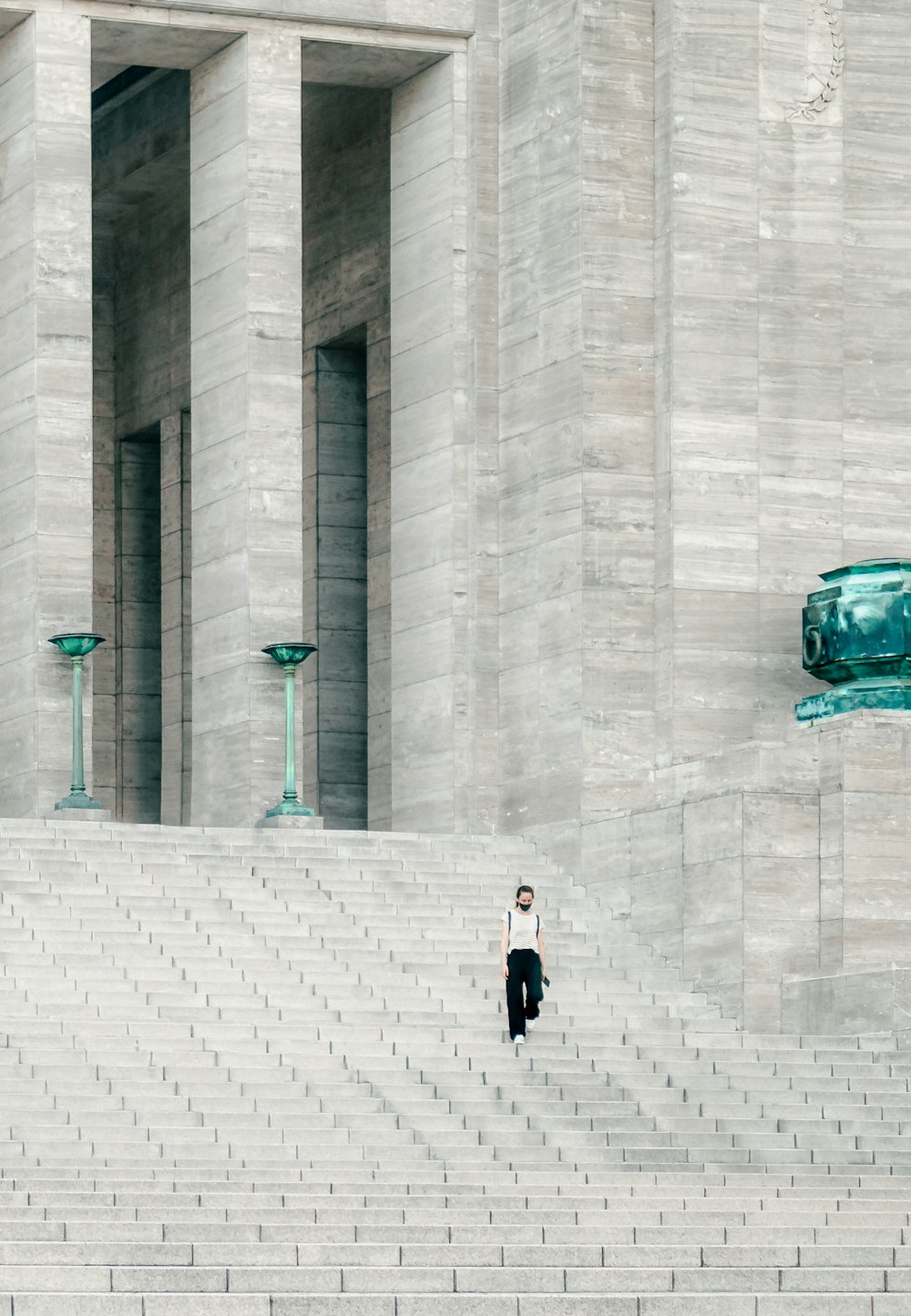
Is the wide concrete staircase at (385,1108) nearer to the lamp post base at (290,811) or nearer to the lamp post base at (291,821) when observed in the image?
the lamp post base at (291,821)

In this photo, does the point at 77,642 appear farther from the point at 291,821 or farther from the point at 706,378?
the point at 706,378

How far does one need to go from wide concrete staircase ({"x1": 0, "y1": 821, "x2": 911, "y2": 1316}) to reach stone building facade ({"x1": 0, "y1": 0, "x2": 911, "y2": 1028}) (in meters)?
2.63

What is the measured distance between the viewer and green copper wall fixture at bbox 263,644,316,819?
108 ft

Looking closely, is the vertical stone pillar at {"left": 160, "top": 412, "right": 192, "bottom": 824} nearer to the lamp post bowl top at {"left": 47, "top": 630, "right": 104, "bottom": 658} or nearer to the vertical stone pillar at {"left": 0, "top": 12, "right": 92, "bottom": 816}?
the vertical stone pillar at {"left": 0, "top": 12, "right": 92, "bottom": 816}

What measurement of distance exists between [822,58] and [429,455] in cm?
633

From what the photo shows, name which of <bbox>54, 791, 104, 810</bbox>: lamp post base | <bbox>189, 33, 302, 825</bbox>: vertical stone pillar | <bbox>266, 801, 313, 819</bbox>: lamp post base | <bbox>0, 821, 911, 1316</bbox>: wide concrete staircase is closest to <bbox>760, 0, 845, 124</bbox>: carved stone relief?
<bbox>189, 33, 302, 825</bbox>: vertical stone pillar

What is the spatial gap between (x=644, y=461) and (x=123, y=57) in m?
8.05

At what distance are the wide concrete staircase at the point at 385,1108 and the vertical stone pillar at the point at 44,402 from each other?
3693 mm

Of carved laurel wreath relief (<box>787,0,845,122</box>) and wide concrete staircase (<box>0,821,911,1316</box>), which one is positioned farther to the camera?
carved laurel wreath relief (<box>787,0,845,122</box>)

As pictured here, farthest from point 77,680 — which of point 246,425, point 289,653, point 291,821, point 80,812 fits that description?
point 246,425

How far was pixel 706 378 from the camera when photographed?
1356 inches

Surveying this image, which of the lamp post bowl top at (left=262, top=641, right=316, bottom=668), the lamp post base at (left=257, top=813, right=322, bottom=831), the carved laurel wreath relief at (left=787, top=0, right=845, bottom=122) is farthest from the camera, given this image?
the carved laurel wreath relief at (left=787, top=0, right=845, bottom=122)

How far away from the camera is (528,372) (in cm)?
3544

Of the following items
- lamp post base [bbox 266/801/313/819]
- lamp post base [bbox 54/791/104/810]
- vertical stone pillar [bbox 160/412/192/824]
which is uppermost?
vertical stone pillar [bbox 160/412/192/824]
